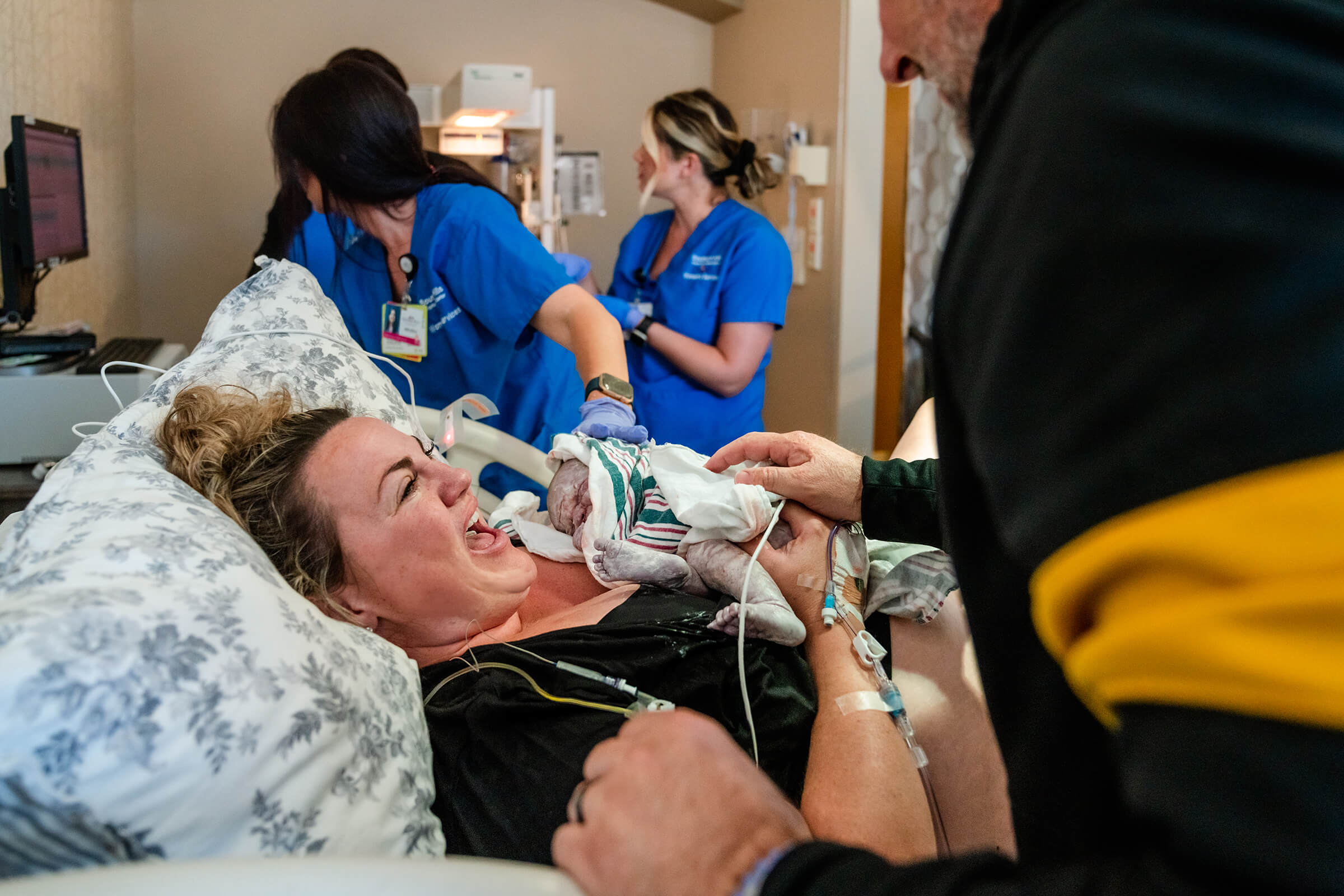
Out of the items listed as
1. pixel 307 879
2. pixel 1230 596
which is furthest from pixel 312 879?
pixel 1230 596

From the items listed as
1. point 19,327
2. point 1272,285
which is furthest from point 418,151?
point 1272,285

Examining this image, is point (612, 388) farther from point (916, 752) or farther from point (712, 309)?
point (712, 309)

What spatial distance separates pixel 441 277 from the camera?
2.38 m

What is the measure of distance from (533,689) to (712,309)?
2.31 meters

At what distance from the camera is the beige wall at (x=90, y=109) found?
9.04 ft

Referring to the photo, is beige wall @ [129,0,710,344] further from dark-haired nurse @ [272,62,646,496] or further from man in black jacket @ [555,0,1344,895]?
man in black jacket @ [555,0,1344,895]

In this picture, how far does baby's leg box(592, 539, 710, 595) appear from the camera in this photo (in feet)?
4.95

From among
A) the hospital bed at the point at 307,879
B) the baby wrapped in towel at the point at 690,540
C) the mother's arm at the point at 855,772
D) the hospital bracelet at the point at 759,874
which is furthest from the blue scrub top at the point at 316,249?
the hospital bracelet at the point at 759,874

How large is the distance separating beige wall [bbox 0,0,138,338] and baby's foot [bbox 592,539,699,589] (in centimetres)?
229

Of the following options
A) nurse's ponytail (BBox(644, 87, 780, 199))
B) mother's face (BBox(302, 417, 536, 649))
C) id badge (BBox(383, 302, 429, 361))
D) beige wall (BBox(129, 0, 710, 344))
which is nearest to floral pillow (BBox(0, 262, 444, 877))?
mother's face (BBox(302, 417, 536, 649))

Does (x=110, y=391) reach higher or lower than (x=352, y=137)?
lower

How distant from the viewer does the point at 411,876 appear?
0.64 metres

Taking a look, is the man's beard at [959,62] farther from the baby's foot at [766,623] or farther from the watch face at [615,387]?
the watch face at [615,387]

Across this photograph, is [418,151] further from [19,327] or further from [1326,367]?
[1326,367]
